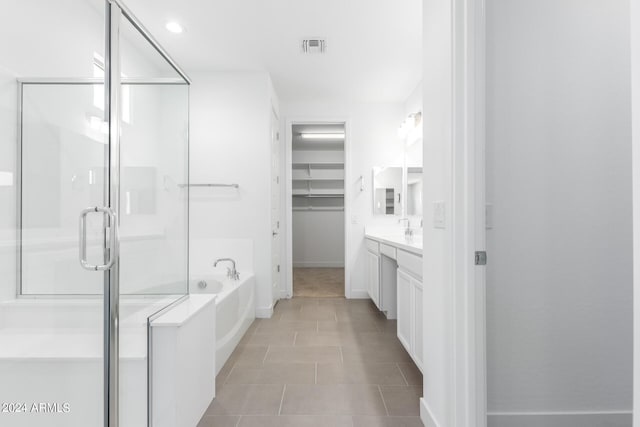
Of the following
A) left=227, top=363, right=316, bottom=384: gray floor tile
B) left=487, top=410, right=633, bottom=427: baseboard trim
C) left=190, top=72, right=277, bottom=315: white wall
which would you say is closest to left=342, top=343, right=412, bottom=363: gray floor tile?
left=227, top=363, right=316, bottom=384: gray floor tile

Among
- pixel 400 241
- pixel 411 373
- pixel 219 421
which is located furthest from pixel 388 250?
pixel 219 421

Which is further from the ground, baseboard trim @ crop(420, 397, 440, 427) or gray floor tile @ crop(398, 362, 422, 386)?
baseboard trim @ crop(420, 397, 440, 427)

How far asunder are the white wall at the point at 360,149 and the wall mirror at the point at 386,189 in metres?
0.08

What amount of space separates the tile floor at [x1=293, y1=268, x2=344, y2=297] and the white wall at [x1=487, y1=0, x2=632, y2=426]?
2.95 meters

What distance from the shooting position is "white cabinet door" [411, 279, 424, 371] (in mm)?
1901

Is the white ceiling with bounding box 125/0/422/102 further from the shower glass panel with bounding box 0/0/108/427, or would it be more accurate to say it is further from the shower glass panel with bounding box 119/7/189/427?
the shower glass panel with bounding box 0/0/108/427

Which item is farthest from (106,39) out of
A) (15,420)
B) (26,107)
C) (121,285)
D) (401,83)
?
(401,83)

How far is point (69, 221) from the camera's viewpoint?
1.28m

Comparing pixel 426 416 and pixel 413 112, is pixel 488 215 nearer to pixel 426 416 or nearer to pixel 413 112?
pixel 426 416

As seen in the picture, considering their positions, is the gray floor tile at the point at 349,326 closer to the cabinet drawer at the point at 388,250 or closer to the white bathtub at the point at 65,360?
the cabinet drawer at the point at 388,250

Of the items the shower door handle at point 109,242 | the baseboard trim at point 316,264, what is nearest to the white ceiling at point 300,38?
the shower door handle at point 109,242

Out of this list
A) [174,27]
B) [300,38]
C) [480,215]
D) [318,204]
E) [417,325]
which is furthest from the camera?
[318,204]

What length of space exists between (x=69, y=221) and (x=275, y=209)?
99.3 inches

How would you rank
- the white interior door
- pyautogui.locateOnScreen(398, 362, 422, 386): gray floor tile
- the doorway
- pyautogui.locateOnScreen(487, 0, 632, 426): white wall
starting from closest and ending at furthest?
pyautogui.locateOnScreen(487, 0, 632, 426): white wall < pyautogui.locateOnScreen(398, 362, 422, 386): gray floor tile < the white interior door < the doorway
